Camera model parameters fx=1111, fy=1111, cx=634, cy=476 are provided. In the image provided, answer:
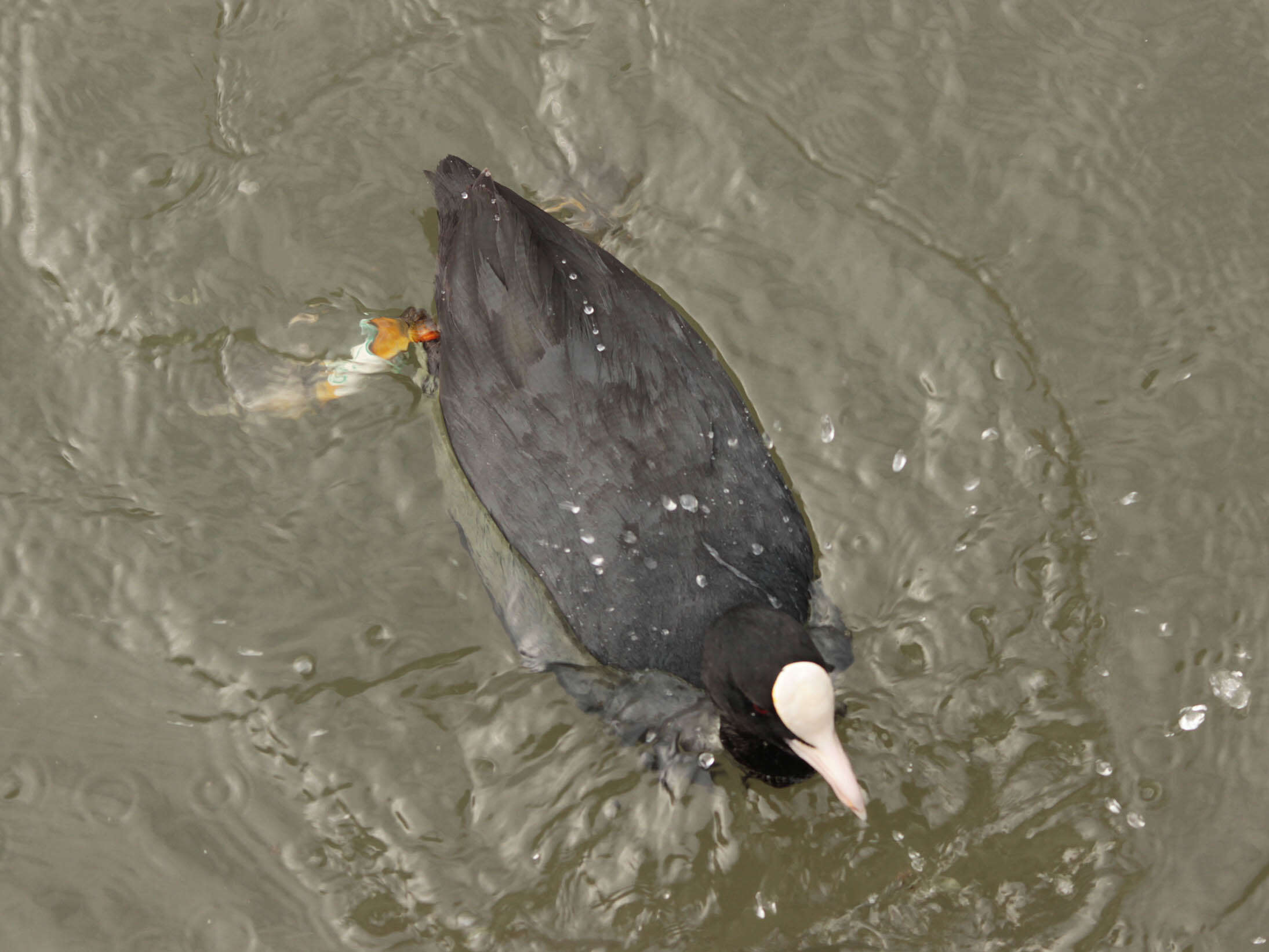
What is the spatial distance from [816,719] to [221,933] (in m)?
2.01

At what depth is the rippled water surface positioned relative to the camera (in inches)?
134

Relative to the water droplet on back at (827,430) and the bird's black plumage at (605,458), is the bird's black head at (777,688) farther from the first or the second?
the water droplet on back at (827,430)

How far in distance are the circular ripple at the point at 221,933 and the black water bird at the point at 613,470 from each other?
1388 mm

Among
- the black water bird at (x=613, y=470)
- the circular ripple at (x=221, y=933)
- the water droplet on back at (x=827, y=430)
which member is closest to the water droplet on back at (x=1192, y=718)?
the black water bird at (x=613, y=470)

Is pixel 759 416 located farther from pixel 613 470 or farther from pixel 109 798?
pixel 109 798

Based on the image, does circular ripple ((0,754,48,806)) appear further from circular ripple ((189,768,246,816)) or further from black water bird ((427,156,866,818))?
black water bird ((427,156,866,818))

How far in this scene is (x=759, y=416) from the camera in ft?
13.0

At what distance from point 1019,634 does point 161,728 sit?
9.27 feet

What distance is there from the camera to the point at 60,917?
11.4 ft

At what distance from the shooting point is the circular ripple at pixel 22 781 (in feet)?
11.9

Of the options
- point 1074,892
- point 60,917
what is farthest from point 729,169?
point 60,917

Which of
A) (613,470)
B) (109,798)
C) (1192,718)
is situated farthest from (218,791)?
(1192,718)

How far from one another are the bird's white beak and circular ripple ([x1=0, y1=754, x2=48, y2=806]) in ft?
8.03

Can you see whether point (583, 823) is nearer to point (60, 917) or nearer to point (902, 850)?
point (902, 850)
